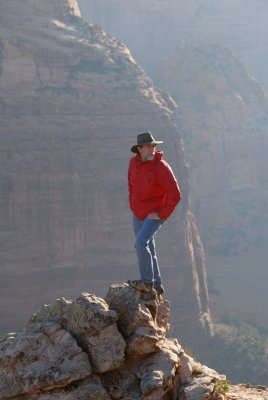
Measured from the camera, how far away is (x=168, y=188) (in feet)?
30.4

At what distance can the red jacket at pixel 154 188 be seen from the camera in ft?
30.5

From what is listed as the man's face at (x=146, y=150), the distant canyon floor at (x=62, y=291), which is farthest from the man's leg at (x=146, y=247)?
the distant canyon floor at (x=62, y=291)

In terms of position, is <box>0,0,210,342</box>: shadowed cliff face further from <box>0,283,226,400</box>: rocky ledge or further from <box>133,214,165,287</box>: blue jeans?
<box>0,283,226,400</box>: rocky ledge

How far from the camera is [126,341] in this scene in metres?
A: 8.77

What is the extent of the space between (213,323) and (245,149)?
32.1 meters

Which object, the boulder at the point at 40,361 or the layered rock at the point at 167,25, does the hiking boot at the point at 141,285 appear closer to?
the boulder at the point at 40,361

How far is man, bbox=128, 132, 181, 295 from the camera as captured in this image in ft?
30.6

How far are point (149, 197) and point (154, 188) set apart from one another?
15 centimetres

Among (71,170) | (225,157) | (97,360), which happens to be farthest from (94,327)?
(225,157)

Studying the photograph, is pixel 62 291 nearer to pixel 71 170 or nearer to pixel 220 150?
pixel 71 170

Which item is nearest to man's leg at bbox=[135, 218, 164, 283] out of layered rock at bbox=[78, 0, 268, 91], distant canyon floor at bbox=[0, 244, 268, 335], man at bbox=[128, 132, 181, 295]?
man at bbox=[128, 132, 181, 295]

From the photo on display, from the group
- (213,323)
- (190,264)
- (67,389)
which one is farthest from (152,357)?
(213,323)

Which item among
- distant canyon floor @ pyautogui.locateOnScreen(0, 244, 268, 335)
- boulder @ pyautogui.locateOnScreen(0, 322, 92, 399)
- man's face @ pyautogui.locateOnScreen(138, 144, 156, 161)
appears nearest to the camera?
boulder @ pyautogui.locateOnScreen(0, 322, 92, 399)

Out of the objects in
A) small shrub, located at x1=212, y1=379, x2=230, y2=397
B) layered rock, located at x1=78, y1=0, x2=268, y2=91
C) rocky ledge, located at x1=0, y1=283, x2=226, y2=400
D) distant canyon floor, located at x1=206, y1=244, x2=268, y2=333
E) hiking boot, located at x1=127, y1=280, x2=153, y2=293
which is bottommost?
distant canyon floor, located at x1=206, y1=244, x2=268, y2=333
